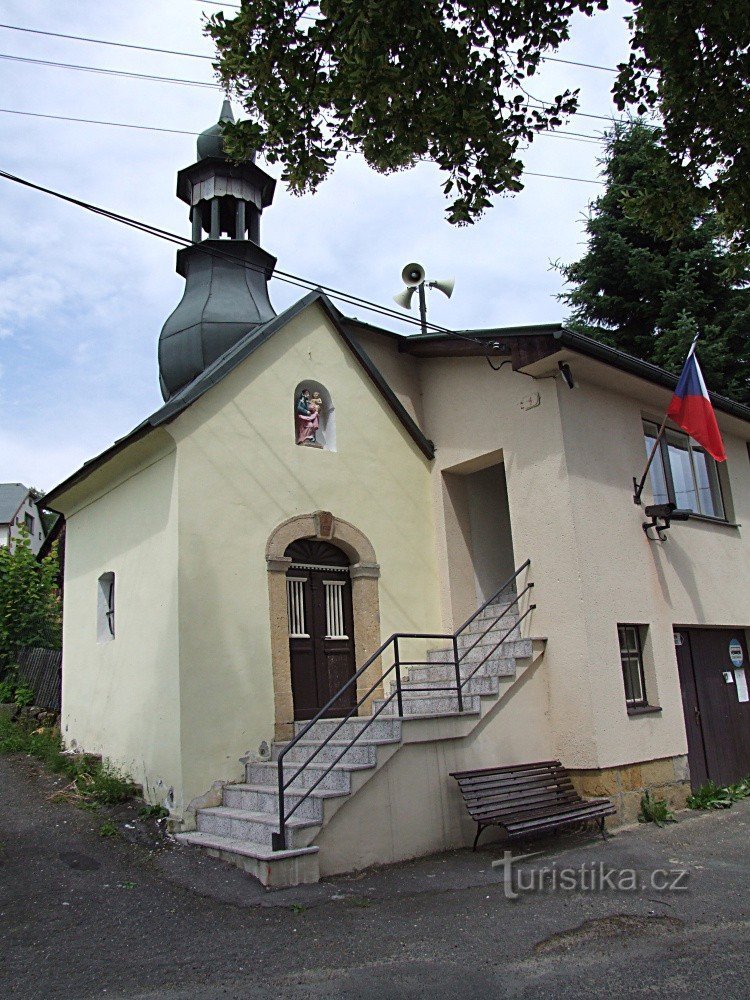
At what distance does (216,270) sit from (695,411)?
289 inches

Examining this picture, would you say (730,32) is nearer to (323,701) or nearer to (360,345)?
(360,345)

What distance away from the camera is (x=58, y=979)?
5.18 m

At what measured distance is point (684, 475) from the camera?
41.2 ft

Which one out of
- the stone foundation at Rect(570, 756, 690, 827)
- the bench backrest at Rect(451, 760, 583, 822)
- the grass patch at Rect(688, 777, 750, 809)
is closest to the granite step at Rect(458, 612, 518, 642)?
the bench backrest at Rect(451, 760, 583, 822)

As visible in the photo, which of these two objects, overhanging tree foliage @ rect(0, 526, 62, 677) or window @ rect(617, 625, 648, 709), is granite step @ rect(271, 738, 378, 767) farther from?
overhanging tree foliage @ rect(0, 526, 62, 677)

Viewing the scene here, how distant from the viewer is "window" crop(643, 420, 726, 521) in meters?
11.9

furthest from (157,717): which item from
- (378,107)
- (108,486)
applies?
(378,107)

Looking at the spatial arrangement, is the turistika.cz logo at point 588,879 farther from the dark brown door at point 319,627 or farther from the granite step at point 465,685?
the dark brown door at point 319,627

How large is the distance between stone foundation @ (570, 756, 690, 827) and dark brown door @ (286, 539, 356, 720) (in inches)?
118

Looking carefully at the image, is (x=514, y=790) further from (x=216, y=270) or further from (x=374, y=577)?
(x=216, y=270)

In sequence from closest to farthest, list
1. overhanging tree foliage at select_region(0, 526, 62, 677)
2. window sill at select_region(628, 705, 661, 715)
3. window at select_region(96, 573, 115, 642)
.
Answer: window sill at select_region(628, 705, 661, 715)
window at select_region(96, 573, 115, 642)
overhanging tree foliage at select_region(0, 526, 62, 677)

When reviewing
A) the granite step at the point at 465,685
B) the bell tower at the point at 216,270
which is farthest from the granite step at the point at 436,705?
the bell tower at the point at 216,270

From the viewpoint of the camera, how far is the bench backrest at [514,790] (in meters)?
8.21

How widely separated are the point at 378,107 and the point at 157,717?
6.61 meters
